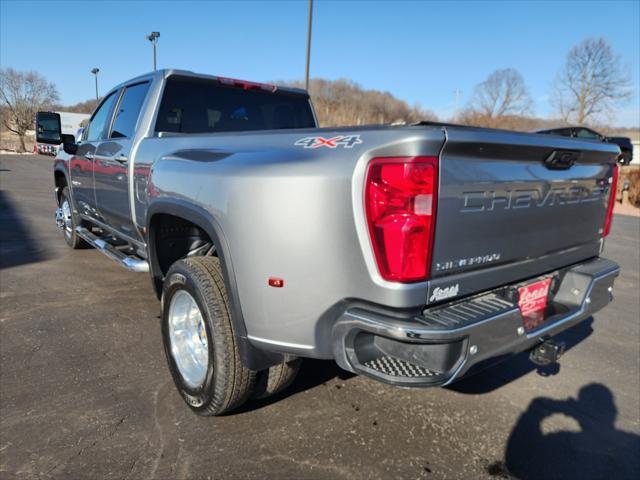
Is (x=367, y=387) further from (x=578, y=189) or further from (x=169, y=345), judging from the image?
(x=578, y=189)

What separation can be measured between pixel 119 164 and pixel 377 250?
2742mm

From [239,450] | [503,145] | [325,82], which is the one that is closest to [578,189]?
[503,145]

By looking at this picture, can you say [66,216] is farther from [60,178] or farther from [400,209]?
[400,209]

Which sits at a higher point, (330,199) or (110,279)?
(330,199)

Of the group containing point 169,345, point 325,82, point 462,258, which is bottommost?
point 169,345

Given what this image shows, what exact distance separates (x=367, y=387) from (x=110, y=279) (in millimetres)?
3405

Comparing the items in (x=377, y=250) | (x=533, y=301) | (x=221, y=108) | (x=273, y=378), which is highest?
(x=221, y=108)

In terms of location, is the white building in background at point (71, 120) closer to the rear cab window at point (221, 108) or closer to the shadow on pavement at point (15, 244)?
the shadow on pavement at point (15, 244)

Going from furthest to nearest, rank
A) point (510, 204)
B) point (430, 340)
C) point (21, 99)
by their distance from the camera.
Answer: point (21, 99) → point (510, 204) → point (430, 340)

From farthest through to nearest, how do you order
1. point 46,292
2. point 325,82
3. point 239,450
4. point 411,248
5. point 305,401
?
1. point 325,82
2. point 46,292
3. point 305,401
4. point 239,450
5. point 411,248

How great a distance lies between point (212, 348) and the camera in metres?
2.35

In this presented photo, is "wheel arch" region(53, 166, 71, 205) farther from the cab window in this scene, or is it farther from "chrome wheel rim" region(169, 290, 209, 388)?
"chrome wheel rim" region(169, 290, 209, 388)

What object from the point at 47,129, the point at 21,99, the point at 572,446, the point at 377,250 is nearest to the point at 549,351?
the point at 572,446

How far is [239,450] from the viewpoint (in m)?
2.36
